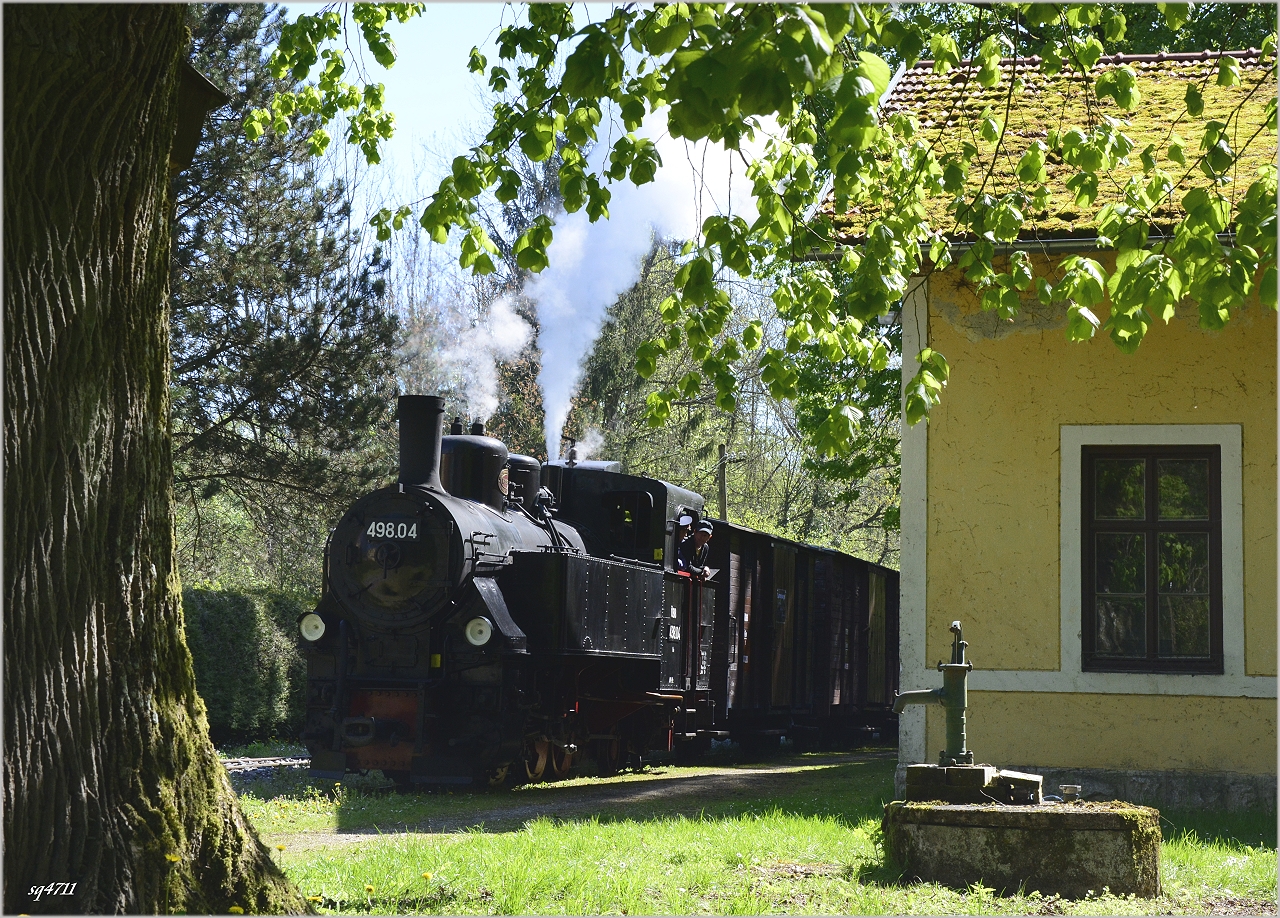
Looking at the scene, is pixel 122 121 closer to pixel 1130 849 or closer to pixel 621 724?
pixel 1130 849

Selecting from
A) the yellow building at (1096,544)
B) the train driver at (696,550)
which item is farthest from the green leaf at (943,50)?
the train driver at (696,550)

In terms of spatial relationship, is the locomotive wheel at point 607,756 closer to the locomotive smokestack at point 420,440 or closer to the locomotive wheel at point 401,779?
the locomotive wheel at point 401,779

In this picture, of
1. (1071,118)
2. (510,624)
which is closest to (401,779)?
(510,624)

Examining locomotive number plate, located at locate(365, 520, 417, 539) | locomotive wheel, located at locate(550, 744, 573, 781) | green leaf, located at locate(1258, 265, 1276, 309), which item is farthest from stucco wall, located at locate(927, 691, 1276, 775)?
green leaf, located at locate(1258, 265, 1276, 309)

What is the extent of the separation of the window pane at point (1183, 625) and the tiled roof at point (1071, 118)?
105 inches

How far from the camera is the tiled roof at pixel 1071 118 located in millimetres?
8977

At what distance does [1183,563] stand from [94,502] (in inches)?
298

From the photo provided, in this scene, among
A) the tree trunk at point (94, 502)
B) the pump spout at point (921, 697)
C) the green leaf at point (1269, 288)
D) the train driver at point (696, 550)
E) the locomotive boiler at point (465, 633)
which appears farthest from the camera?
the train driver at point (696, 550)

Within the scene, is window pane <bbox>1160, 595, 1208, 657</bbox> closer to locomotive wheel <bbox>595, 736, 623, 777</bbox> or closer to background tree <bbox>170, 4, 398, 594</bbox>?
locomotive wheel <bbox>595, 736, 623, 777</bbox>

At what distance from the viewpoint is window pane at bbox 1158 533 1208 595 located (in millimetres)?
8945

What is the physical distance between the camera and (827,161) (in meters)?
6.54

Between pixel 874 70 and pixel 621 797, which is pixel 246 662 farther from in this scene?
pixel 874 70

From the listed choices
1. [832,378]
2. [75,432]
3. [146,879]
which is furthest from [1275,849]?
[832,378]

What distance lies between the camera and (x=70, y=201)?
3.96 meters
